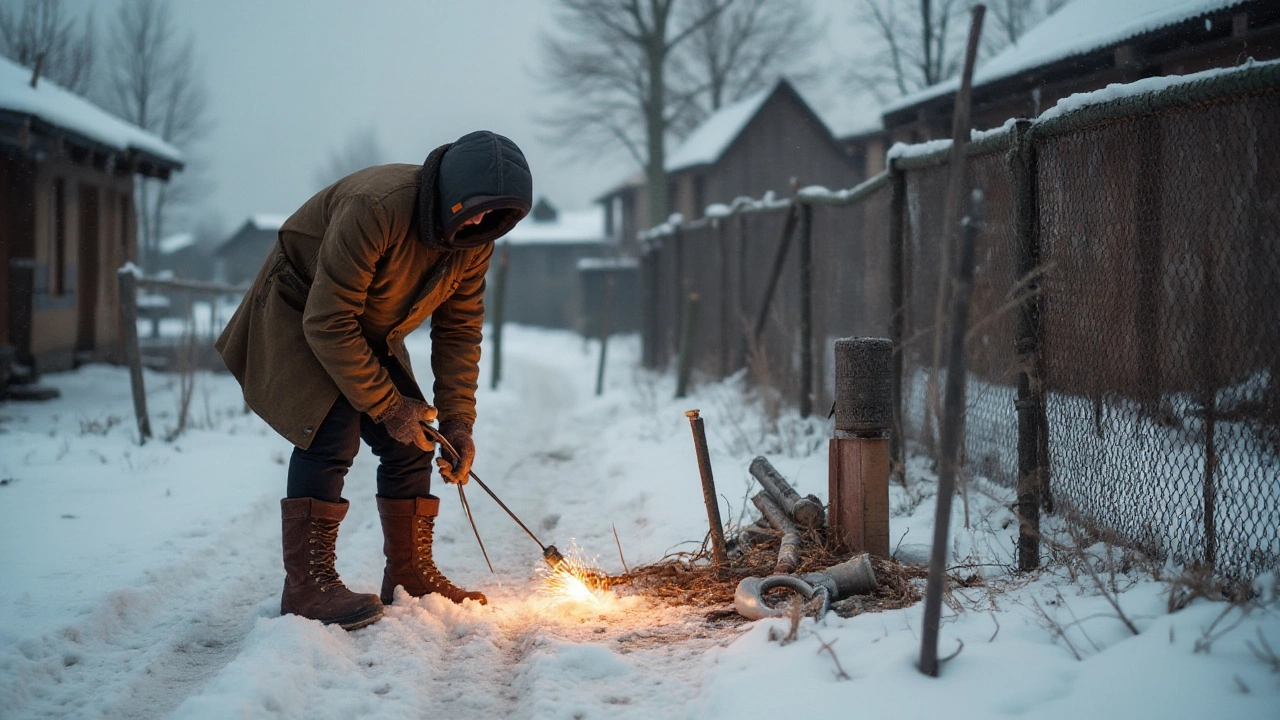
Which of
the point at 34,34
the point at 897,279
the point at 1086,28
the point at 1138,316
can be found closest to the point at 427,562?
the point at 1138,316

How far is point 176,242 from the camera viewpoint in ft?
226

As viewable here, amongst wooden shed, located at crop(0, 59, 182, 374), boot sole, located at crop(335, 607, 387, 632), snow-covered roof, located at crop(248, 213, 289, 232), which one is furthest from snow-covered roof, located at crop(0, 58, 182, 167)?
snow-covered roof, located at crop(248, 213, 289, 232)

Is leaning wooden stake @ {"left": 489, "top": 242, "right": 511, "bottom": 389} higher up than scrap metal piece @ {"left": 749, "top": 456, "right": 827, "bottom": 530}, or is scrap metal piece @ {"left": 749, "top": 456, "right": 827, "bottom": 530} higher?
leaning wooden stake @ {"left": 489, "top": 242, "right": 511, "bottom": 389}

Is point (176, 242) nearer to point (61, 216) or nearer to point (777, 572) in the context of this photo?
point (61, 216)

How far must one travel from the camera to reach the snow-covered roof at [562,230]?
148 feet

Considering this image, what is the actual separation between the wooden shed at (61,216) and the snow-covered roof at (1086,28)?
9073 millimetres

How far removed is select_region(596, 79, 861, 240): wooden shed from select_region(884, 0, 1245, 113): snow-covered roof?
15.2 metres

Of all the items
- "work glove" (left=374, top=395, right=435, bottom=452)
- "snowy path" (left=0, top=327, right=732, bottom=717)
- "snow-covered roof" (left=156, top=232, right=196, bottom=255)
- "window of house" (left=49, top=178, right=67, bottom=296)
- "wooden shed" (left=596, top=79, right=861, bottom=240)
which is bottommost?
"snowy path" (left=0, top=327, right=732, bottom=717)

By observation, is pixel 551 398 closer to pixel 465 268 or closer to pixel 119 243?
pixel 119 243

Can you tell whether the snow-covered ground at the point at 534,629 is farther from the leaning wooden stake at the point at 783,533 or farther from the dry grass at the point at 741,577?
the leaning wooden stake at the point at 783,533

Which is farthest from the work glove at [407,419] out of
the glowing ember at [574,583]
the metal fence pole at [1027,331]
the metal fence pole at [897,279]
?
the metal fence pole at [897,279]

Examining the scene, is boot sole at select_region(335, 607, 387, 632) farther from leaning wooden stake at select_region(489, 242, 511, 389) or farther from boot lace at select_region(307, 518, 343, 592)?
leaning wooden stake at select_region(489, 242, 511, 389)

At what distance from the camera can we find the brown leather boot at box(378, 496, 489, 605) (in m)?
3.72

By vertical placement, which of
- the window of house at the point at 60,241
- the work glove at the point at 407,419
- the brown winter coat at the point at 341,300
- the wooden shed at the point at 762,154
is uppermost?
the wooden shed at the point at 762,154
